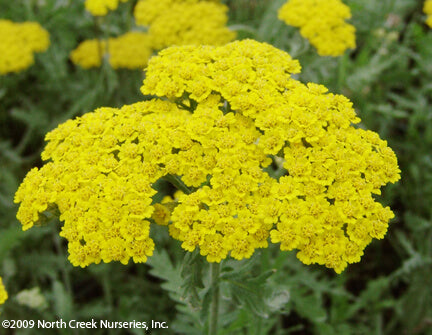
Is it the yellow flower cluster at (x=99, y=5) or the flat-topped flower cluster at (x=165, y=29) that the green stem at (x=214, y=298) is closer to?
the flat-topped flower cluster at (x=165, y=29)

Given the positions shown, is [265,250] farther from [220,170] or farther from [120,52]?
[120,52]

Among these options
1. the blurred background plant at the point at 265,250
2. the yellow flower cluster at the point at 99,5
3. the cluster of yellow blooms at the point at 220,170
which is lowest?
the blurred background plant at the point at 265,250

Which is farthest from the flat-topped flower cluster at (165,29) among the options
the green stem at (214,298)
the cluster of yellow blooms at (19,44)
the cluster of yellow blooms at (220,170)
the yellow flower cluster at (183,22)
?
the green stem at (214,298)

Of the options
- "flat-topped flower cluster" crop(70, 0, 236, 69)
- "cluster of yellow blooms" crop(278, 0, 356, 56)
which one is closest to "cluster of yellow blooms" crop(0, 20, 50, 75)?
"flat-topped flower cluster" crop(70, 0, 236, 69)

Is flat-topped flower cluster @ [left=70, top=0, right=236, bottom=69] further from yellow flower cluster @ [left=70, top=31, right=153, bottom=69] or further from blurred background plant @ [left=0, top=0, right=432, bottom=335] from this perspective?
blurred background plant @ [left=0, top=0, right=432, bottom=335]

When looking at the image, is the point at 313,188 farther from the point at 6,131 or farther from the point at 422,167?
the point at 6,131

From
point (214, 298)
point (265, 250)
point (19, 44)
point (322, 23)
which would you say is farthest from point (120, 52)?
point (214, 298)
